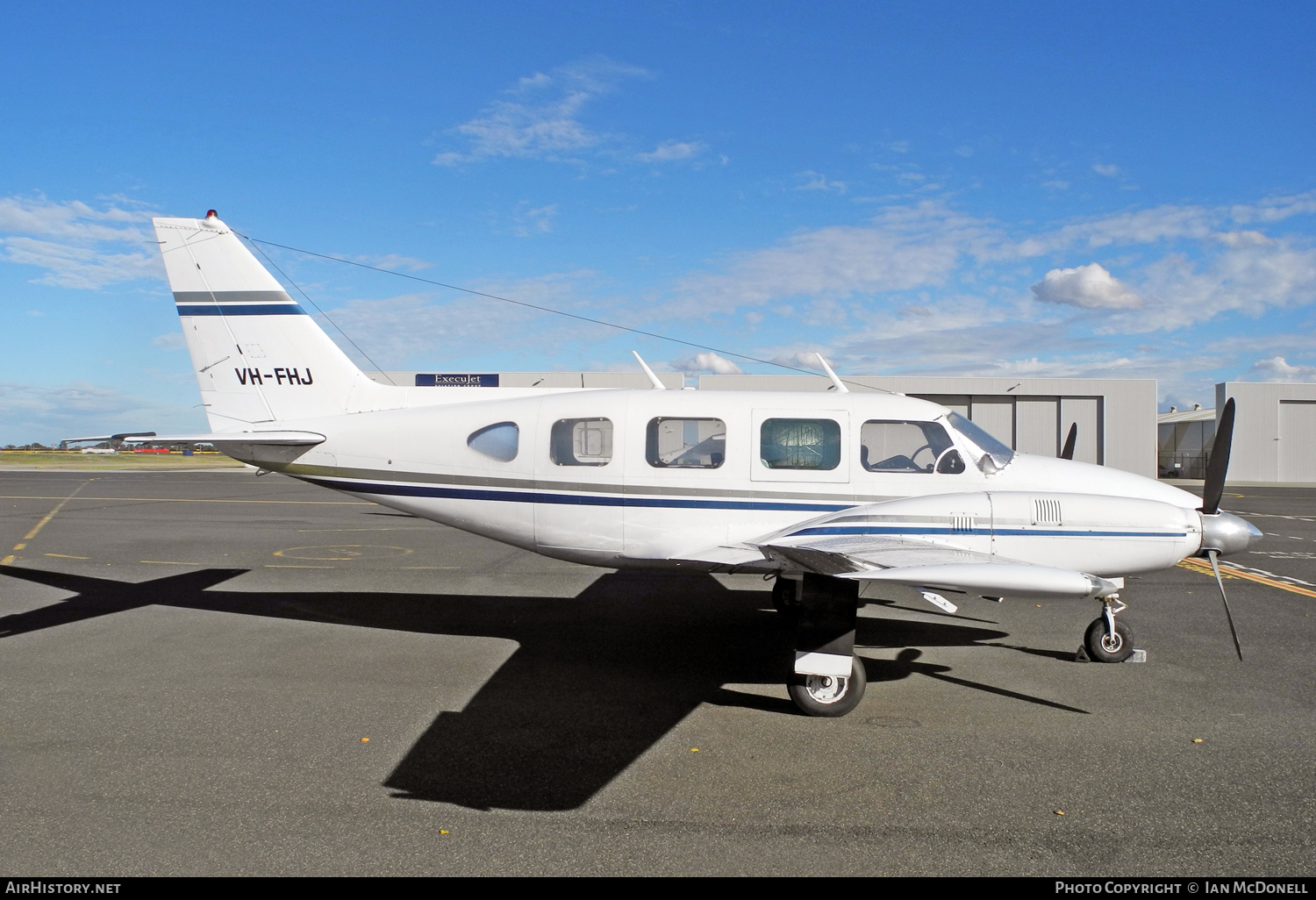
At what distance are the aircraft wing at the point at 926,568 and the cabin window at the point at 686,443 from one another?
137 centimetres

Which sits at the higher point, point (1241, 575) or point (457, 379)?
point (457, 379)

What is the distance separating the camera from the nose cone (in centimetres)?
629

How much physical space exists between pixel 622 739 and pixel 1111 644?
4895mm

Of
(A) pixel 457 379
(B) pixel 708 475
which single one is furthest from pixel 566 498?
(A) pixel 457 379

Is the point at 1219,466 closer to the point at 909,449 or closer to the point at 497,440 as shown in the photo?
the point at 909,449

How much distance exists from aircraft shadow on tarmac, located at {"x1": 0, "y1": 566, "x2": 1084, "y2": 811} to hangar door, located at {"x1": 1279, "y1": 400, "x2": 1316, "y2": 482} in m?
45.9

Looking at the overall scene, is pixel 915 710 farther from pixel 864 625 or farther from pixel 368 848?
pixel 368 848

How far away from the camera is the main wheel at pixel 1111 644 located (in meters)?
7.22

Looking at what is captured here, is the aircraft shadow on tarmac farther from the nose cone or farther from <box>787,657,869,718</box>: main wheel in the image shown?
the nose cone

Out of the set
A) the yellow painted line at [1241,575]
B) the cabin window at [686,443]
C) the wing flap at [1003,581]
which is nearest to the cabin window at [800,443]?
the cabin window at [686,443]

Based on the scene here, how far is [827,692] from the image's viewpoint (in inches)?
237

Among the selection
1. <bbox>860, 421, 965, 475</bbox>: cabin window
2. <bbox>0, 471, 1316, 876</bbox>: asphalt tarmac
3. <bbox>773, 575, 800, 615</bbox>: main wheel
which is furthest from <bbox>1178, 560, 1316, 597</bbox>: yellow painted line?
<bbox>773, 575, 800, 615</bbox>: main wheel
